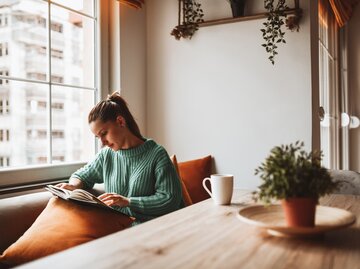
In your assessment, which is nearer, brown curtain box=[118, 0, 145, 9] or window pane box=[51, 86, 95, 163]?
window pane box=[51, 86, 95, 163]

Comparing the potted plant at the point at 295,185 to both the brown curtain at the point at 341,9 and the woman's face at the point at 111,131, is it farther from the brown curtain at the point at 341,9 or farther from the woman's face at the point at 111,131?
the brown curtain at the point at 341,9

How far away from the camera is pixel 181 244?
993 mm

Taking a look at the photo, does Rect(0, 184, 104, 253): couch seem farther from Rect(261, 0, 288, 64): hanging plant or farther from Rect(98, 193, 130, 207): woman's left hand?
Rect(261, 0, 288, 64): hanging plant

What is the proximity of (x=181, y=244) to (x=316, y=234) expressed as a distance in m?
0.35

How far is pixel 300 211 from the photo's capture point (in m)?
1.01

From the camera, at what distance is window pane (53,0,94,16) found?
241cm

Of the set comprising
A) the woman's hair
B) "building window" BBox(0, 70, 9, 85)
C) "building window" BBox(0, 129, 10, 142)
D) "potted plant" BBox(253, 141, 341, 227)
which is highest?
"building window" BBox(0, 70, 9, 85)

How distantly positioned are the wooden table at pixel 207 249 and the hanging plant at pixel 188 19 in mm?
1902

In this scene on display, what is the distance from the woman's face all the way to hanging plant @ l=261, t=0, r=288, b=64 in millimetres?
1094

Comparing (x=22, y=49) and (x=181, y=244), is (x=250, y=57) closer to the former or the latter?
(x=22, y=49)

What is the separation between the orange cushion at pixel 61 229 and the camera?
1.55m

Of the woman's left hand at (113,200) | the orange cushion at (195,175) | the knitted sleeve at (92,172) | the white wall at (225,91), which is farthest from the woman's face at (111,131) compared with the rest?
the white wall at (225,91)

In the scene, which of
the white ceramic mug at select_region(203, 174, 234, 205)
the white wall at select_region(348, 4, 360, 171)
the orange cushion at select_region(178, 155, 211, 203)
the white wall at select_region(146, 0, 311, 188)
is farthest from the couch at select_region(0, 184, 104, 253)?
the white wall at select_region(348, 4, 360, 171)

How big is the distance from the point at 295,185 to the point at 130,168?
3.65 ft
